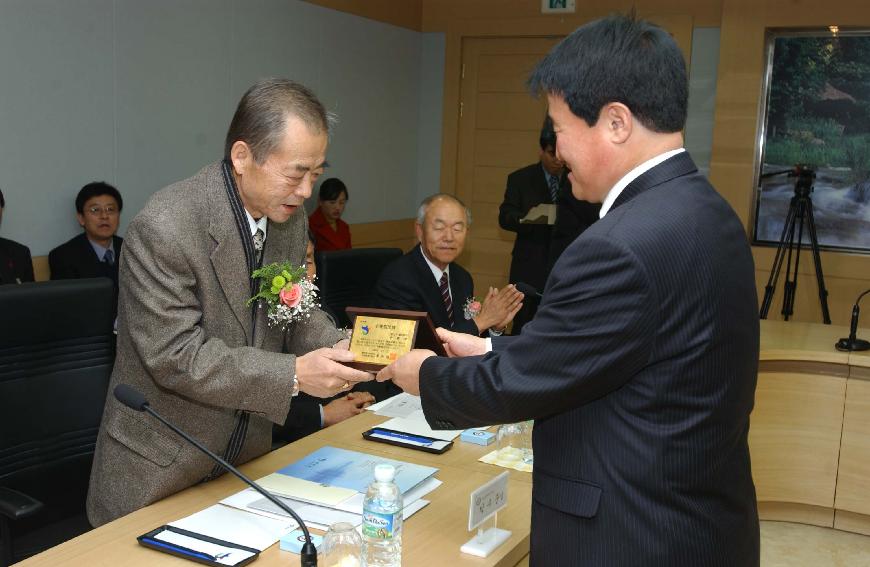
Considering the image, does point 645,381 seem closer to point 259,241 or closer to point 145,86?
point 259,241

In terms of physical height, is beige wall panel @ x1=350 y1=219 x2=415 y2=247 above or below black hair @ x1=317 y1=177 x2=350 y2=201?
below

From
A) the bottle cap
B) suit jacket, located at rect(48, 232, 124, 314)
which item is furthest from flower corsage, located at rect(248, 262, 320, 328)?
suit jacket, located at rect(48, 232, 124, 314)

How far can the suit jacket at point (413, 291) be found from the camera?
3338 mm

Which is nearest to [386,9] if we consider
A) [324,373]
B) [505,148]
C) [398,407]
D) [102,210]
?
[505,148]

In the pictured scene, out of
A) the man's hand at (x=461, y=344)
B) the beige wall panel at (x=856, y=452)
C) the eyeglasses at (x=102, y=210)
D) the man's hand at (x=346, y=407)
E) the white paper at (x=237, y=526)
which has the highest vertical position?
the eyeglasses at (x=102, y=210)

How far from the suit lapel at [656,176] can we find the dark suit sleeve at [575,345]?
0.13 meters

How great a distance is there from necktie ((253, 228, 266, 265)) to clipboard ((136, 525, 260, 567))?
592mm

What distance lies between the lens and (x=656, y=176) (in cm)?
137

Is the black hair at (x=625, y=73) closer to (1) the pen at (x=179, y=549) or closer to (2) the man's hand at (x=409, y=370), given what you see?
(2) the man's hand at (x=409, y=370)

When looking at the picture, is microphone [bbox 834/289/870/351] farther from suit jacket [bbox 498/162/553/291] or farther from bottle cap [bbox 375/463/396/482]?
bottle cap [bbox 375/463/396/482]

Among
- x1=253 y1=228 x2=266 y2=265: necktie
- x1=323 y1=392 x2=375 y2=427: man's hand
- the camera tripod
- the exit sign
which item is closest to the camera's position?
x1=253 y1=228 x2=266 y2=265: necktie

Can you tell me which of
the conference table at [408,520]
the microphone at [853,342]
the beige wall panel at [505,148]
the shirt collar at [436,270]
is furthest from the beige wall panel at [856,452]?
the beige wall panel at [505,148]

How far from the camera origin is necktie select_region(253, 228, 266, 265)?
1.94 m

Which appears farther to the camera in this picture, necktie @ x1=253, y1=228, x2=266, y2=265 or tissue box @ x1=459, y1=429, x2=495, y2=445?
tissue box @ x1=459, y1=429, x2=495, y2=445
